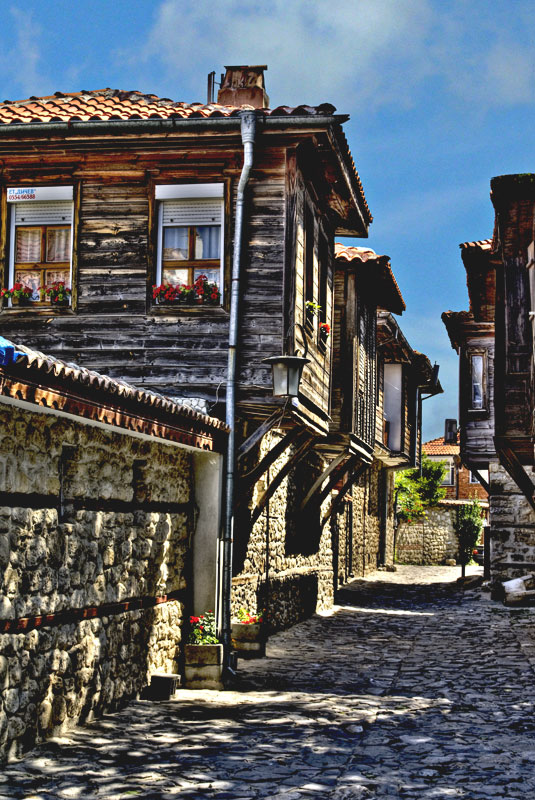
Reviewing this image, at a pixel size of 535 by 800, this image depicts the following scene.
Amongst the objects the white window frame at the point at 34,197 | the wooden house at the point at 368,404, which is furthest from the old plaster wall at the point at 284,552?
the white window frame at the point at 34,197

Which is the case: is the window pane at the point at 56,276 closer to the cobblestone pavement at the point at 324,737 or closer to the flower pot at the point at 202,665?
the flower pot at the point at 202,665

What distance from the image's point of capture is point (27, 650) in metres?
6.41

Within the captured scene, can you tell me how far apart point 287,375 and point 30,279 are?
347cm

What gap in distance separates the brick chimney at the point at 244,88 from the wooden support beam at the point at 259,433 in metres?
5.40

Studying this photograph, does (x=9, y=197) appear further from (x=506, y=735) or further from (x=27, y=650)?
(x=506, y=735)

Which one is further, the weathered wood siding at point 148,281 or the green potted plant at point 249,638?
the green potted plant at point 249,638

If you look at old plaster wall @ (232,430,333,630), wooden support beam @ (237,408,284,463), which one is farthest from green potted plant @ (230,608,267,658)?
wooden support beam @ (237,408,284,463)

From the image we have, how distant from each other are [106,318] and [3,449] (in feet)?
17.1

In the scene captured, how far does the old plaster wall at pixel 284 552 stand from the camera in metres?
12.4

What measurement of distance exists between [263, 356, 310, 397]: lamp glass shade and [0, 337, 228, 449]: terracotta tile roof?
90 cm

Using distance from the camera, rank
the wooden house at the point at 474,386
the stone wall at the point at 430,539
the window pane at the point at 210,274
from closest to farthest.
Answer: the window pane at the point at 210,274
the wooden house at the point at 474,386
the stone wall at the point at 430,539

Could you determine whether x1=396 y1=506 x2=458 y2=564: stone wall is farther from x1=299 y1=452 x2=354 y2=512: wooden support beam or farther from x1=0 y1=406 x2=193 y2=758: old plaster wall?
x1=0 y1=406 x2=193 y2=758: old plaster wall

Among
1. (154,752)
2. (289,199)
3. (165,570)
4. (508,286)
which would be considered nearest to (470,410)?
(508,286)

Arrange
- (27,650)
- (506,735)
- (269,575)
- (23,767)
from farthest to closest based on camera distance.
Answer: (269,575) → (506,735) → (27,650) → (23,767)
